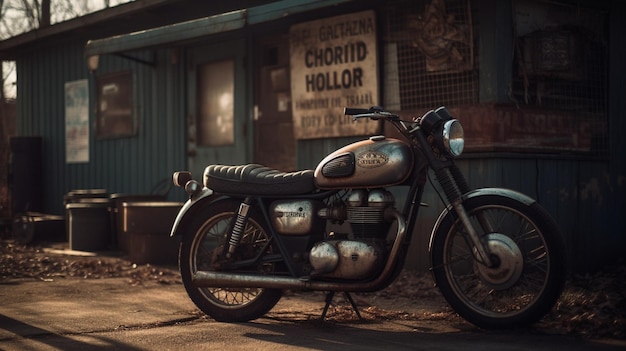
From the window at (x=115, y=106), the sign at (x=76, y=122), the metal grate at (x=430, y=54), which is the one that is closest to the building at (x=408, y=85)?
the metal grate at (x=430, y=54)

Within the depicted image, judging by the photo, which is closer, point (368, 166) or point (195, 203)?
point (368, 166)

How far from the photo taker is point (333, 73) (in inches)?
348

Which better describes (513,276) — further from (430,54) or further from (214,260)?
(430,54)

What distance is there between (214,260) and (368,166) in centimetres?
126

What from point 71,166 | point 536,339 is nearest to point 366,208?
point 536,339

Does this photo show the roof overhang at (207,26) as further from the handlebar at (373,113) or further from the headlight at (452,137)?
the headlight at (452,137)

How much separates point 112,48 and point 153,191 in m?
2.25

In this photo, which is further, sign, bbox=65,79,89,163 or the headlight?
sign, bbox=65,79,89,163

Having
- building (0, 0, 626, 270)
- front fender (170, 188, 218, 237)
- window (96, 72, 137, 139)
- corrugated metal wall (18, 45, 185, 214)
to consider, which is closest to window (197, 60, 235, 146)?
building (0, 0, 626, 270)

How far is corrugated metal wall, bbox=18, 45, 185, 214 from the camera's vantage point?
37.6 ft

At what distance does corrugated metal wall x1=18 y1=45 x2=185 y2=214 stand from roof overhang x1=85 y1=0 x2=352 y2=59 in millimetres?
1224

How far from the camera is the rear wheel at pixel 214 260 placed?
5.20m

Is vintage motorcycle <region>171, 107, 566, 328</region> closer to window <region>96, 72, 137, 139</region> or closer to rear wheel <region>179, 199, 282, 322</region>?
rear wheel <region>179, 199, 282, 322</region>

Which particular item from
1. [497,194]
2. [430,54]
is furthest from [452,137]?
[430,54]
